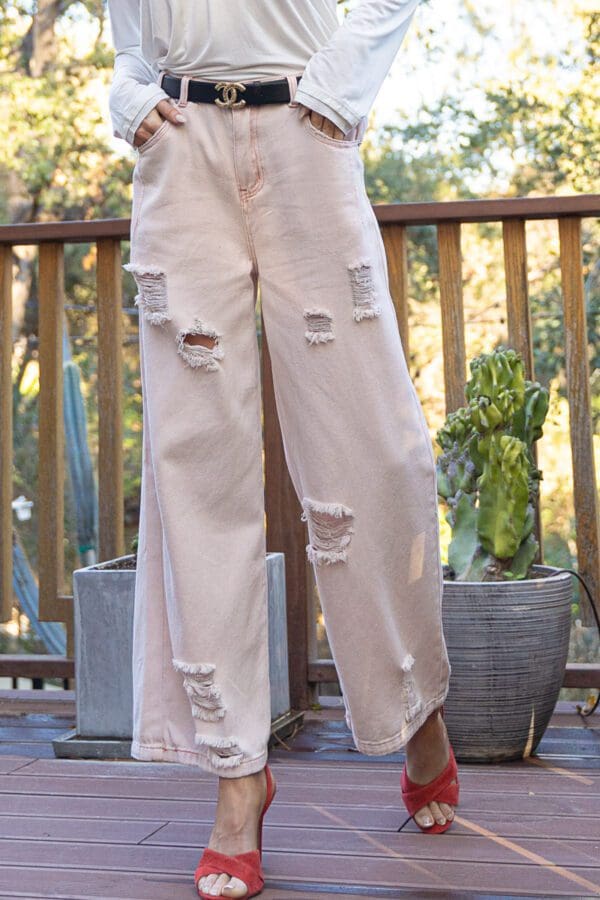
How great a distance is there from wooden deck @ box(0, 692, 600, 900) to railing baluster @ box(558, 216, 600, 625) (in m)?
0.35

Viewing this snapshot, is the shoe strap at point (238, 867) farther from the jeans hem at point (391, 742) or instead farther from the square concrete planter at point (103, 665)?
the square concrete planter at point (103, 665)

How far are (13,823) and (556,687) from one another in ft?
3.27

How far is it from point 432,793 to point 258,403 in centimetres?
66

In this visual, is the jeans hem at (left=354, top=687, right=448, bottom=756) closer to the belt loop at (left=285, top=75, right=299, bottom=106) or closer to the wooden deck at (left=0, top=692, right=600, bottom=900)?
the wooden deck at (left=0, top=692, right=600, bottom=900)

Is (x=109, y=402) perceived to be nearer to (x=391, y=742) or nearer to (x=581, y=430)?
(x=581, y=430)

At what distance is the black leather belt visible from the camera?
146cm

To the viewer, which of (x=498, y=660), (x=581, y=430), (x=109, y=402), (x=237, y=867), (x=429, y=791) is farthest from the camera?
(x=109, y=402)

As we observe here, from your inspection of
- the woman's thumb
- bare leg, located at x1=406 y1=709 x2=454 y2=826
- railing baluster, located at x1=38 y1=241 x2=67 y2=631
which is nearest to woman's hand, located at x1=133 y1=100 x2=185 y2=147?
the woman's thumb

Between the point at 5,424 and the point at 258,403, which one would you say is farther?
the point at 5,424

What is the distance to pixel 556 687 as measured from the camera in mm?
2010

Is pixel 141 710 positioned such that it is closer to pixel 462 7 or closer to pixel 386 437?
pixel 386 437

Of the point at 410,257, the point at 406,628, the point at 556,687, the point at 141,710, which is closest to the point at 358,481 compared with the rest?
the point at 406,628

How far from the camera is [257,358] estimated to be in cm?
153

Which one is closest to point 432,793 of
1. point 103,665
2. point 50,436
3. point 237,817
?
point 237,817
